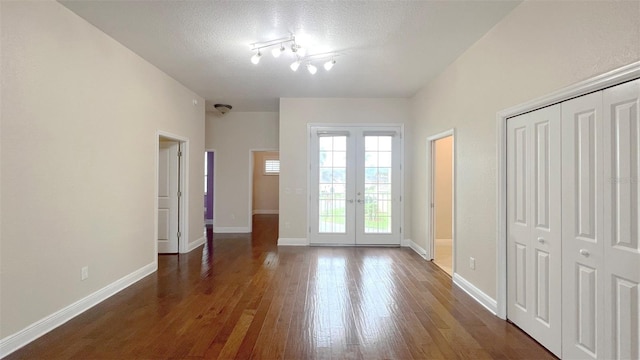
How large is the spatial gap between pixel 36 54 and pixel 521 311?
469cm

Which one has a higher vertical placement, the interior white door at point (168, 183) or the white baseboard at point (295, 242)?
the interior white door at point (168, 183)

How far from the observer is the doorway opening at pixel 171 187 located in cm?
520

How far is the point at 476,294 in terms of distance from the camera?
3303mm

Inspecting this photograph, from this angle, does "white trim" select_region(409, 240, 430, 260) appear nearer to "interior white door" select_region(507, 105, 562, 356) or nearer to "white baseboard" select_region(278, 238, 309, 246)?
"white baseboard" select_region(278, 238, 309, 246)

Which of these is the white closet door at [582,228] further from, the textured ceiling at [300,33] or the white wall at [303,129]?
the white wall at [303,129]

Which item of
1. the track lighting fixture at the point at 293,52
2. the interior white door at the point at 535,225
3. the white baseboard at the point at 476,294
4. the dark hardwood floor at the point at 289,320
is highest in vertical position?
the track lighting fixture at the point at 293,52

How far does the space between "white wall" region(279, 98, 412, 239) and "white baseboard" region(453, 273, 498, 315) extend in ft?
7.07

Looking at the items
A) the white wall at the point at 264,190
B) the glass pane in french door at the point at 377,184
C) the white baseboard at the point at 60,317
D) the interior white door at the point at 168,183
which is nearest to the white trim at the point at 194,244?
the interior white door at the point at 168,183

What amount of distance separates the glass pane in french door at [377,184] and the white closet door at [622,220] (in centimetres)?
410

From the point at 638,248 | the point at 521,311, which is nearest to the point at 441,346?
the point at 521,311

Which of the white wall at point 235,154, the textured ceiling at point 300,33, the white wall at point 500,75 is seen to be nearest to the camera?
the white wall at point 500,75

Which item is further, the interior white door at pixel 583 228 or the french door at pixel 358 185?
the french door at pixel 358 185

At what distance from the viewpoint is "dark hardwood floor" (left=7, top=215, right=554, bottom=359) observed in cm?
229

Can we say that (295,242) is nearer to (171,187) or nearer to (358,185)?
(358,185)
